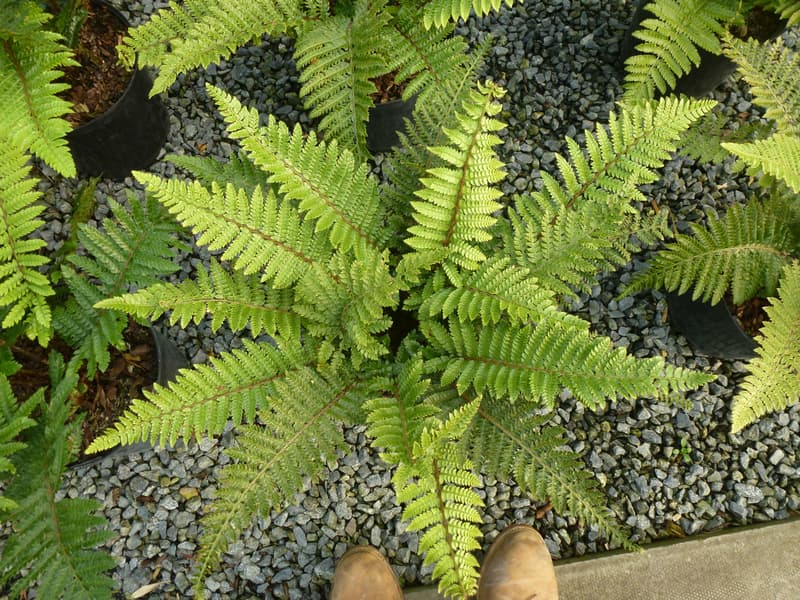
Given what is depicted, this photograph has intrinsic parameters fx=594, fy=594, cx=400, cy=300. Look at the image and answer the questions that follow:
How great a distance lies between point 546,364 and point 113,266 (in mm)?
1349

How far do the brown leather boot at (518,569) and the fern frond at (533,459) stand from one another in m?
0.52

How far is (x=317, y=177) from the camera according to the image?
1.77 meters

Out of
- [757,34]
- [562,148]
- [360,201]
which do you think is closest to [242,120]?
[360,201]

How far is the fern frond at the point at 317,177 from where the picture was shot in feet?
5.49

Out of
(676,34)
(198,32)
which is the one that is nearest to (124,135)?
(198,32)

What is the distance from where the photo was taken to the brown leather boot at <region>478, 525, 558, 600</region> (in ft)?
7.25

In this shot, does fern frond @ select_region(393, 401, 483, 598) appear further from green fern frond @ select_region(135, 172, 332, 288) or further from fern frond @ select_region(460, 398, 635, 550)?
green fern frond @ select_region(135, 172, 332, 288)

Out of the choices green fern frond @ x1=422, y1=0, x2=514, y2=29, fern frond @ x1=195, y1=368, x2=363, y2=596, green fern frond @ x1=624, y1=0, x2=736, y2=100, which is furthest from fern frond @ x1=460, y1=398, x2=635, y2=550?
green fern frond @ x1=624, y1=0, x2=736, y2=100

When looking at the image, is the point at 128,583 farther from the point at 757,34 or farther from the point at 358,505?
the point at 757,34

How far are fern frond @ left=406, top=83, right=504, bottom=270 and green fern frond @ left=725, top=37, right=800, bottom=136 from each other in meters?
1.15

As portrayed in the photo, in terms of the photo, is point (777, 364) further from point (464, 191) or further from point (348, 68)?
point (348, 68)

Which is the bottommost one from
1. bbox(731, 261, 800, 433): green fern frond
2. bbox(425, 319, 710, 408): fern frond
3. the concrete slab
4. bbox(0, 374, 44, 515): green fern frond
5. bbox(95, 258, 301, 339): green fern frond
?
the concrete slab

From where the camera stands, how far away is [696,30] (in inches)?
89.9

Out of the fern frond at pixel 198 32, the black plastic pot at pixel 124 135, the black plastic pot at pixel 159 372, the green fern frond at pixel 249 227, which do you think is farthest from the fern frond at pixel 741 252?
the black plastic pot at pixel 124 135
